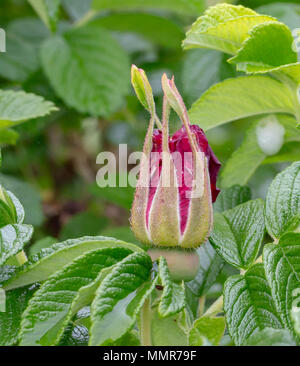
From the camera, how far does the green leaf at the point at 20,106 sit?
1.01 m

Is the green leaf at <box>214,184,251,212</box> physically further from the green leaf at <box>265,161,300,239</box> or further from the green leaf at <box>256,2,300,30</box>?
the green leaf at <box>256,2,300,30</box>

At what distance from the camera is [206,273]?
997 mm

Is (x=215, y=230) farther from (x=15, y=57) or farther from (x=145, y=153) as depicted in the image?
(x=15, y=57)

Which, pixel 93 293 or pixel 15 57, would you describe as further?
pixel 15 57

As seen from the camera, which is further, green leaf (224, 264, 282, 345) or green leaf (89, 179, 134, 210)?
green leaf (89, 179, 134, 210)

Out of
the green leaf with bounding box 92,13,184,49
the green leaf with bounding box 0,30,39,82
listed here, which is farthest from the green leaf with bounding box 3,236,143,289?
the green leaf with bounding box 92,13,184,49

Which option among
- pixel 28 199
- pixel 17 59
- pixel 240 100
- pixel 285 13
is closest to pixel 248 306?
pixel 240 100

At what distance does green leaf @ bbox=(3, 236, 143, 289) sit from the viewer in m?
0.71

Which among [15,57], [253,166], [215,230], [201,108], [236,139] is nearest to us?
[215,230]

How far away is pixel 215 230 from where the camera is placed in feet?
2.81

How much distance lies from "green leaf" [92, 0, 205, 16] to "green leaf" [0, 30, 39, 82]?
223 mm

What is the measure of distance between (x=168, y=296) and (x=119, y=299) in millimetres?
53
